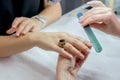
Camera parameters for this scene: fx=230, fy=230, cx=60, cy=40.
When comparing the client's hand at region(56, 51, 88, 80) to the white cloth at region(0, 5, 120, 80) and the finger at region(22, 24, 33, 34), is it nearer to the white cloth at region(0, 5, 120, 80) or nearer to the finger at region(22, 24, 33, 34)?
the white cloth at region(0, 5, 120, 80)

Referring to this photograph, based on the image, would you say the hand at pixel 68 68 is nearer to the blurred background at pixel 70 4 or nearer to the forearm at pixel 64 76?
the forearm at pixel 64 76

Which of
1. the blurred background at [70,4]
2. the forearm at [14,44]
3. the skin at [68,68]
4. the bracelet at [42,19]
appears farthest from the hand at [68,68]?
the blurred background at [70,4]

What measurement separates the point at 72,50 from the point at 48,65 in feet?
0.39

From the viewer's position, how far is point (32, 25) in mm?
908

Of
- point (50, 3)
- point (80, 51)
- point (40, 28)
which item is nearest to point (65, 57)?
point (80, 51)

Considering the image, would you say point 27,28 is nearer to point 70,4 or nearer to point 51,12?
point 51,12

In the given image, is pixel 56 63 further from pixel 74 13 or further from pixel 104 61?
pixel 74 13

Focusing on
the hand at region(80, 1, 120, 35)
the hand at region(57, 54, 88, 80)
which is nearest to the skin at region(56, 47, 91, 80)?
the hand at region(57, 54, 88, 80)

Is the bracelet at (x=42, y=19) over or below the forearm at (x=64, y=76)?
below

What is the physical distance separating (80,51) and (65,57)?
5cm

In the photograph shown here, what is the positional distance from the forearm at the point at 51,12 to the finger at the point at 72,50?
36cm

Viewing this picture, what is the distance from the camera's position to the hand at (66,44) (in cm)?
74

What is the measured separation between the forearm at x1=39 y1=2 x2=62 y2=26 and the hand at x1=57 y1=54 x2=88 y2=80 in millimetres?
370

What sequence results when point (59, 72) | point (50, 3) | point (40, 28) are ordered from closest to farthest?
1. point (59, 72)
2. point (40, 28)
3. point (50, 3)
